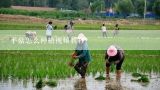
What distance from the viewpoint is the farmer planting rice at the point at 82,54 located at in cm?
1408

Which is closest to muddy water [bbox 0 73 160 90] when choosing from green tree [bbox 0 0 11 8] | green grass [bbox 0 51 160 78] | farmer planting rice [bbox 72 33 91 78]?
farmer planting rice [bbox 72 33 91 78]

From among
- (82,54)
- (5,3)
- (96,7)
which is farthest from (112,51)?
(96,7)

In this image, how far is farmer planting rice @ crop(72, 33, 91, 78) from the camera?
14078mm

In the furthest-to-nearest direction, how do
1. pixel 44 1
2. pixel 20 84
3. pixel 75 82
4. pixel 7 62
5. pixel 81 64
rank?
pixel 44 1, pixel 7 62, pixel 81 64, pixel 75 82, pixel 20 84

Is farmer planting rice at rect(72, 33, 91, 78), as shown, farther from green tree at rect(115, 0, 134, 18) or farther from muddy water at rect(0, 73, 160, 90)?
green tree at rect(115, 0, 134, 18)

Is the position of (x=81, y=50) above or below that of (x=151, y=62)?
above

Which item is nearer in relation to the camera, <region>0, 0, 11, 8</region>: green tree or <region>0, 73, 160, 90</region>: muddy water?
<region>0, 73, 160, 90</region>: muddy water

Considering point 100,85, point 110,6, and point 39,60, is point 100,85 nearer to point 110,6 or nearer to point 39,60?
point 39,60

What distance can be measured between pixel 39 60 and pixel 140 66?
12.8 feet

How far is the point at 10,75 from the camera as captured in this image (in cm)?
1416

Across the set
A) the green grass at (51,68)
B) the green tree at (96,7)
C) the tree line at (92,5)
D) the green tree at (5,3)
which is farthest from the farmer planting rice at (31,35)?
the green tree at (96,7)

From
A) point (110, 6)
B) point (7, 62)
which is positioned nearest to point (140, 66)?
point (7, 62)

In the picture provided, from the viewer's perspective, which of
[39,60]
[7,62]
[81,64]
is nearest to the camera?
[81,64]

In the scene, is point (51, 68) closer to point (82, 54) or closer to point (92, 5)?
point (82, 54)
